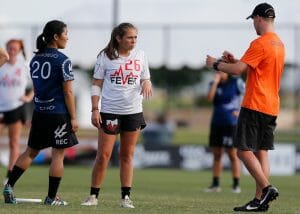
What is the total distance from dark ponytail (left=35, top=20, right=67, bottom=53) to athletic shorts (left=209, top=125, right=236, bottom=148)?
594 centimetres

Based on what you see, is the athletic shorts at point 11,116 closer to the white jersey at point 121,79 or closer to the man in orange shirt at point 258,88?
the white jersey at point 121,79

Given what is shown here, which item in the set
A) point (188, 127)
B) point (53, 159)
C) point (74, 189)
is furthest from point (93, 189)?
point (188, 127)

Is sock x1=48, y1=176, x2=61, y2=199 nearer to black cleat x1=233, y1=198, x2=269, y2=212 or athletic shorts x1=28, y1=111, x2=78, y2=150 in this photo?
→ athletic shorts x1=28, y1=111, x2=78, y2=150

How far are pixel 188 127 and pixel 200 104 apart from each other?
3.34 meters

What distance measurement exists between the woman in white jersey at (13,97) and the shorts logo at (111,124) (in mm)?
4815

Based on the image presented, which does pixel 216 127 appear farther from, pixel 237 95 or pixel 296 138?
pixel 296 138

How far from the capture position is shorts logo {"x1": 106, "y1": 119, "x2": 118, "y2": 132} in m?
10.7

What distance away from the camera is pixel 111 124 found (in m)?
10.7

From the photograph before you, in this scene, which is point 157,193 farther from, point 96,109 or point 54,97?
point 54,97

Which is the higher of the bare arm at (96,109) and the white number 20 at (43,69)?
the white number 20 at (43,69)

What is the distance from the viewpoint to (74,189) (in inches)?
578

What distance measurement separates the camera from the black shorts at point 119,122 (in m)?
10.7

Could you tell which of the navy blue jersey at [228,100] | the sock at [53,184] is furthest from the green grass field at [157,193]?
the navy blue jersey at [228,100]

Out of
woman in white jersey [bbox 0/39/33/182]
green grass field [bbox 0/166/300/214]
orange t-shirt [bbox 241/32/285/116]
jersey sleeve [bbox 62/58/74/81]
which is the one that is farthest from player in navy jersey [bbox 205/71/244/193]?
jersey sleeve [bbox 62/58/74/81]
